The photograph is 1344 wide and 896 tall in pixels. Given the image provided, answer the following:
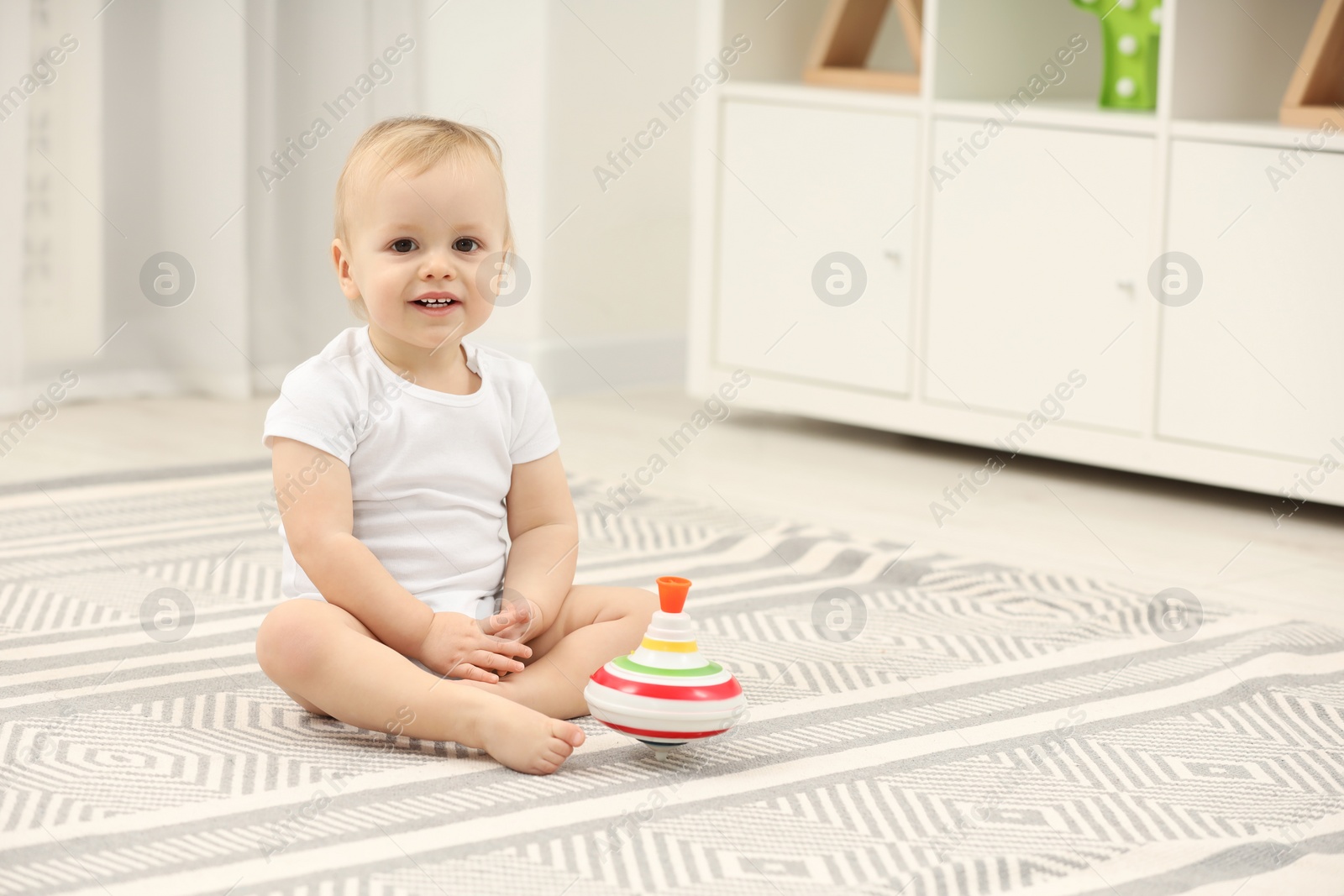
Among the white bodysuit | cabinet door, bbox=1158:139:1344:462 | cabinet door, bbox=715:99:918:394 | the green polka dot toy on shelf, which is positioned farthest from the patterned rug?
the green polka dot toy on shelf

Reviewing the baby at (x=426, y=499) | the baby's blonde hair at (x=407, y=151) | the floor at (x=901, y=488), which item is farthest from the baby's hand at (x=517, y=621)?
the floor at (x=901, y=488)

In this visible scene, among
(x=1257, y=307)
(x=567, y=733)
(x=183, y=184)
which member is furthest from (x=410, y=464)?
(x=183, y=184)

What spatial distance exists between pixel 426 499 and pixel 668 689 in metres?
0.24

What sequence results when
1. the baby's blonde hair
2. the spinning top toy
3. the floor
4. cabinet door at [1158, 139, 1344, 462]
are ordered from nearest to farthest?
the spinning top toy → the baby's blonde hair → the floor → cabinet door at [1158, 139, 1344, 462]

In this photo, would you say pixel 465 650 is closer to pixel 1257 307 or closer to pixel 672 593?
pixel 672 593

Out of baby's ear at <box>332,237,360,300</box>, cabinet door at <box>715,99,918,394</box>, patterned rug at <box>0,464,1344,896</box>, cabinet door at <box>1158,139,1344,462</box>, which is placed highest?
cabinet door at <box>715,99,918,394</box>

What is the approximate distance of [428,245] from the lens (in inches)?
42.3

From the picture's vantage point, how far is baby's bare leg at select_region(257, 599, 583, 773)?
97 cm

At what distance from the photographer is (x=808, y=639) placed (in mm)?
1305

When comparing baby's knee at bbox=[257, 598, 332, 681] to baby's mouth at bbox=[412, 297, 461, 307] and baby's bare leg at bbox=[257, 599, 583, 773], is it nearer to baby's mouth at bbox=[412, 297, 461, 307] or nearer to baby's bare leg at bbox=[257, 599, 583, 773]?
baby's bare leg at bbox=[257, 599, 583, 773]

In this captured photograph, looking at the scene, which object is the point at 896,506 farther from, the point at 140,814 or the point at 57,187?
the point at 57,187

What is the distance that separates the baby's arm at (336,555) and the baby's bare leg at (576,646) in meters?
0.07

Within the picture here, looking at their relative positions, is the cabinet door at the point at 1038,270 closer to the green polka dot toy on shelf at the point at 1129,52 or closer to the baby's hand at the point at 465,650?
the green polka dot toy on shelf at the point at 1129,52

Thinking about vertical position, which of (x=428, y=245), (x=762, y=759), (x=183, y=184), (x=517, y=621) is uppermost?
(x=183, y=184)
